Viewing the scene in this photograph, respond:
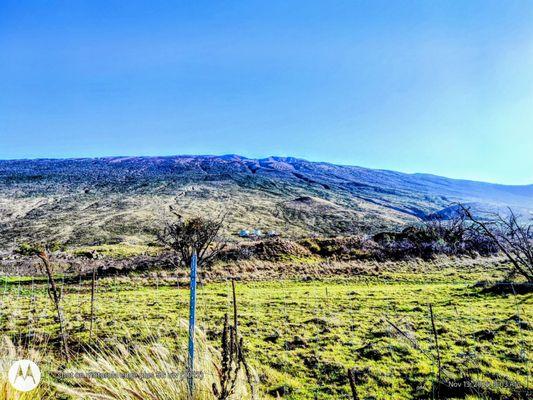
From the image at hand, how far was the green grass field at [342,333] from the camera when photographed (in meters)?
6.39

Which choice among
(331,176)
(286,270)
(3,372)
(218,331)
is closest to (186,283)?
(286,270)

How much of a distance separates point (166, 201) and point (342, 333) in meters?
72.5

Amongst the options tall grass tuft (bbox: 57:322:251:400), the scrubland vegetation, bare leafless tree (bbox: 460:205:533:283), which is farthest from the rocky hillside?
tall grass tuft (bbox: 57:322:251:400)

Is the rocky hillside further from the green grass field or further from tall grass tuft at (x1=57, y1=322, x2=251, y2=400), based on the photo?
tall grass tuft at (x1=57, y1=322, x2=251, y2=400)

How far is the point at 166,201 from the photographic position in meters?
78.2

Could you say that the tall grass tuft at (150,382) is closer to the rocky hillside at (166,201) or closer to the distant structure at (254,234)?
the rocky hillside at (166,201)

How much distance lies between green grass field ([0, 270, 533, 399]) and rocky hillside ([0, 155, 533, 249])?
36991mm

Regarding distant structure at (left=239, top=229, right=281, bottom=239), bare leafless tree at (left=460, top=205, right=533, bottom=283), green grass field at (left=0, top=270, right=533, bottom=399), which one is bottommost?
distant structure at (left=239, top=229, right=281, bottom=239)

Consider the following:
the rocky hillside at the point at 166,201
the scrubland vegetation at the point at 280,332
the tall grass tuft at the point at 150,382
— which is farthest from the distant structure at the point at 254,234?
the tall grass tuft at the point at 150,382

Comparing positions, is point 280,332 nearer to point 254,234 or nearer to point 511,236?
point 511,236

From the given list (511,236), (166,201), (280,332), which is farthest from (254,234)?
(511,236)

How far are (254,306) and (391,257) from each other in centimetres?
2236

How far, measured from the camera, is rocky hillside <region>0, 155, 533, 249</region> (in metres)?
59.0

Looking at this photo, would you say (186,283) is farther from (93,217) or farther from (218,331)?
(93,217)
